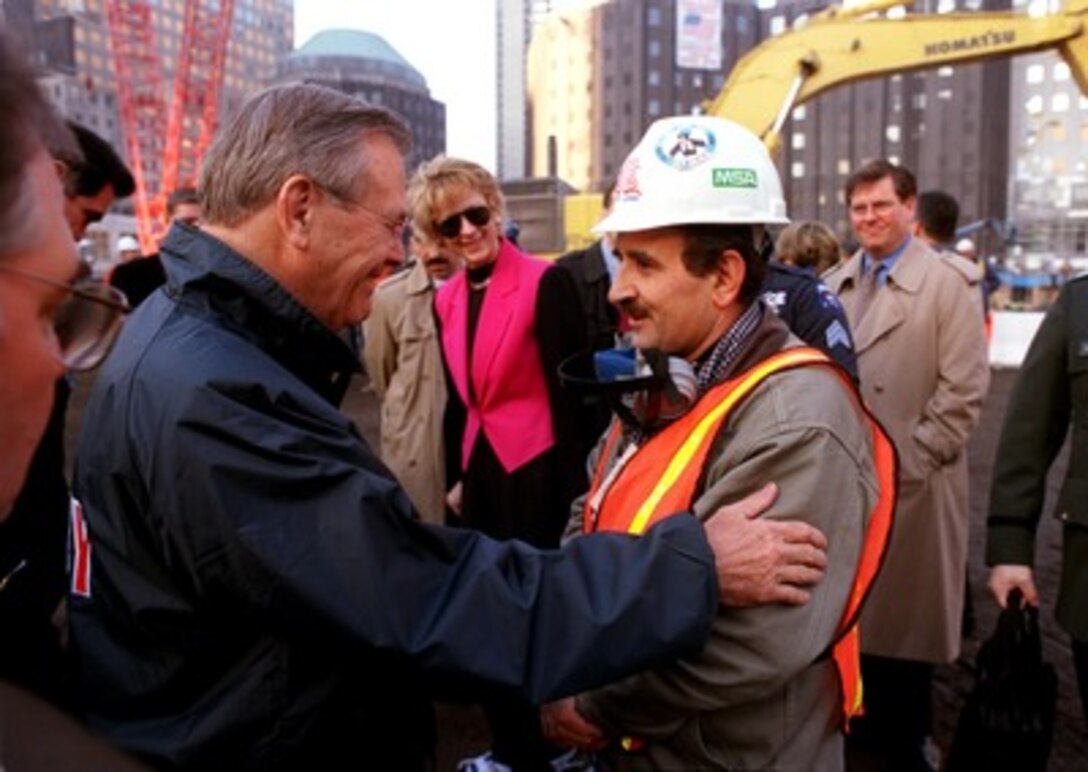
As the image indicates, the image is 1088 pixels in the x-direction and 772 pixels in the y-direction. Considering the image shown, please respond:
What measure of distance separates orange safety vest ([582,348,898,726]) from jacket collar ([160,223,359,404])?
2.16 feet

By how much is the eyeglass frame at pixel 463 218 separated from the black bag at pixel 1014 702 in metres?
2.26

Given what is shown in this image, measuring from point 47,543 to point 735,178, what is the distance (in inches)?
71.7

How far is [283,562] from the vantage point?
1376 mm

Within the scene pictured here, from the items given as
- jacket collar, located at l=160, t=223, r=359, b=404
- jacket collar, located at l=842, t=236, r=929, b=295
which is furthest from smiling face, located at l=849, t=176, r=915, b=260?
jacket collar, located at l=160, t=223, r=359, b=404

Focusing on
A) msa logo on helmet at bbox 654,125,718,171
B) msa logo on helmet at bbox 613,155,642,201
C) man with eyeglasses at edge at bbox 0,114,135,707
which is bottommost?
man with eyeglasses at edge at bbox 0,114,135,707

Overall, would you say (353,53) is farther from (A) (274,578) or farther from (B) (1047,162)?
(A) (274,578)

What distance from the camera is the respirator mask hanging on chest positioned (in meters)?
1.87

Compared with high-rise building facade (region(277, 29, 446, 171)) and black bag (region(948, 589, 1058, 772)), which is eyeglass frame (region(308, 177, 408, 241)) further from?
high-rise building facade (region(277, 29, 446, 171))

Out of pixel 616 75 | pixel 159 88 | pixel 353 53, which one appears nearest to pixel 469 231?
pixel 159 88

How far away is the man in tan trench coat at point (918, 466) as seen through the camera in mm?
3945

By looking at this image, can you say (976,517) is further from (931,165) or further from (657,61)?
(657,61)

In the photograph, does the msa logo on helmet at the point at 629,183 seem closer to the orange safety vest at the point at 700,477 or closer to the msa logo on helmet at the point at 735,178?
the msa logo on helmet at the point at 735,178

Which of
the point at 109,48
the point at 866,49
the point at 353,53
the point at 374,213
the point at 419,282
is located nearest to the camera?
the point at 374,213

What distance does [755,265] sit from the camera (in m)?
2.02
